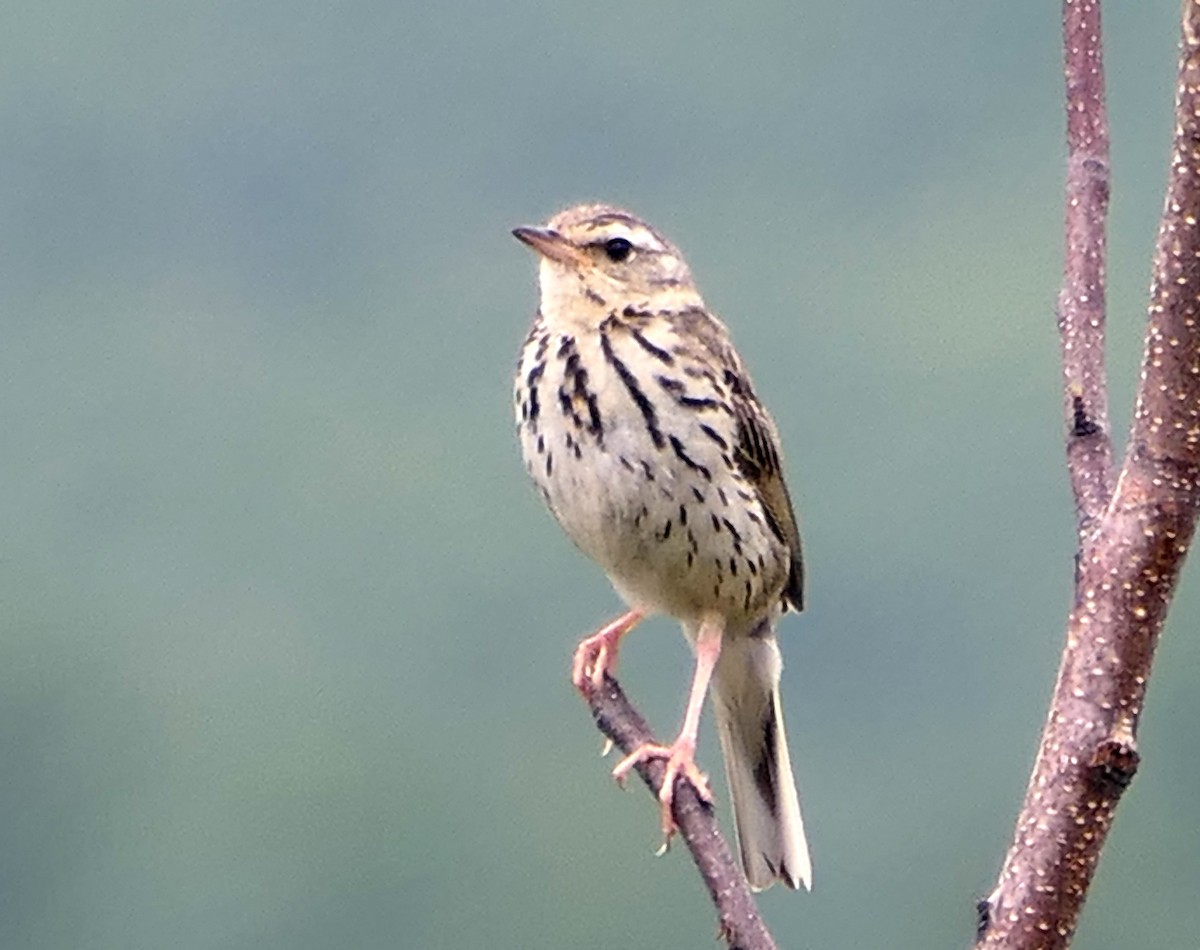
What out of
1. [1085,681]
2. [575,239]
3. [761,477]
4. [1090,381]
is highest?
[575,239]

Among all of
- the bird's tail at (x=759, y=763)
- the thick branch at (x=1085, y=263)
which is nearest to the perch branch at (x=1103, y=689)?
the thick branch at (x=1085, y=263)

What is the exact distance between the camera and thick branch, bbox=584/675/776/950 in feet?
11.0

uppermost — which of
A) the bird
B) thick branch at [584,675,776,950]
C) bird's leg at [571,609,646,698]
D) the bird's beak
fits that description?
the bird's beak

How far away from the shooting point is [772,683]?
252 inches

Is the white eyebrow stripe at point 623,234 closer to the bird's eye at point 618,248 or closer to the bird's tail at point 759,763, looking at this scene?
the bird's eye at point 618,248

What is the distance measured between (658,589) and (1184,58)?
3.15 meters

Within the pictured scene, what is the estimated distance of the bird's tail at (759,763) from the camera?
5.74 metres

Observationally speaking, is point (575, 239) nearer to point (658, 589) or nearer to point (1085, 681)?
point (658, 589)

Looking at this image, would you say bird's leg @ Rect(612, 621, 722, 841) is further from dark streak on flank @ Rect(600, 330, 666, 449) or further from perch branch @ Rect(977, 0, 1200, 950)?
perch branch @ Rect(977, 0, 1200, 950)

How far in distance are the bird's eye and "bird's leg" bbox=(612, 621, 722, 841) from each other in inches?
33.8

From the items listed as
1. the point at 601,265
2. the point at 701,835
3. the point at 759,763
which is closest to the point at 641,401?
the point at 601,265

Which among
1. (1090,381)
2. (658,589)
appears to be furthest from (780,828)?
(1090,381)

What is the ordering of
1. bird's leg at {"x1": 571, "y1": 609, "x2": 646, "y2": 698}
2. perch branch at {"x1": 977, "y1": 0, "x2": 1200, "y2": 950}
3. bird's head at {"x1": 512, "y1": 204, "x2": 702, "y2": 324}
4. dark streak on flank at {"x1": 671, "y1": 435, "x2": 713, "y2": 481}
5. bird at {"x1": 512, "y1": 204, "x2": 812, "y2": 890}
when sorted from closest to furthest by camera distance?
1. perch branch at {"x1": 977, "y1": 0, "x2": 1200, "y2": 950}
2. bird's leg at {"x1": 571, "y1": 609, "x2": 646, "y2": 698}
3. bird at {"x1": 512, "y1": 204, "x2": 812, "y2": 890}
4. dark streak on flank at {"x1": 671, "y1": 435, "x2": 713, "y2": 481}
5. bird's head at {"x1": 512, "y1": 204, "x2": 702, "y2": 324}

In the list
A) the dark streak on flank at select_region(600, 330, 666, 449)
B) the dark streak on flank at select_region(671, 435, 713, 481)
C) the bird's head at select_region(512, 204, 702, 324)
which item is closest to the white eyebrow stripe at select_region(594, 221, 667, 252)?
the bird's head at select_region(512, 204, 702, 324)
